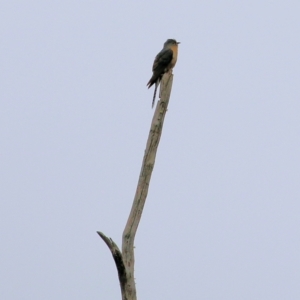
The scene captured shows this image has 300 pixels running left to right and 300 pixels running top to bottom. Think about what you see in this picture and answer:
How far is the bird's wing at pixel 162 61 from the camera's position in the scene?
440 inches

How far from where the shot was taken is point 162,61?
11.3 meters

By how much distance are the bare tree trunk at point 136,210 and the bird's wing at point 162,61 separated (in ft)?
3.77

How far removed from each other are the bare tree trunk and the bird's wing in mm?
1149

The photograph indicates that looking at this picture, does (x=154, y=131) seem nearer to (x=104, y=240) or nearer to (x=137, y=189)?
(x=137, y=189)

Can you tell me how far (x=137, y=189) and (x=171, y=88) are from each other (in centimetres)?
145

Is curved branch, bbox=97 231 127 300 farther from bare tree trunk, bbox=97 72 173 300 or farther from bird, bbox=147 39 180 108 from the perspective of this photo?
bird, bbox=147 39 180 108

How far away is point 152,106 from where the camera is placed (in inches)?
400

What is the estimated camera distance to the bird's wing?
11176 millimetres

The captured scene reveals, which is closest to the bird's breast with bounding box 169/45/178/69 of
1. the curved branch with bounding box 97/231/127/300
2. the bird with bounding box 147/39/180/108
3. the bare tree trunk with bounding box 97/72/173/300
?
the bird with bounding box 147/39/180/108

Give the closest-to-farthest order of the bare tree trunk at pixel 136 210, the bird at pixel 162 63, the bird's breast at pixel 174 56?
1. the bare tree trunk at pixel 136 210
2. the bird at pixel 162 63
3. the bird's breast at pixel 174 56

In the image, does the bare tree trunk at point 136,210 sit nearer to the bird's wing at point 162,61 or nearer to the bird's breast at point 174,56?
the bird's wing at point 162,61

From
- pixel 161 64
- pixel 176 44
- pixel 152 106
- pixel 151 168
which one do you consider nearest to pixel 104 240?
pixel 151 168

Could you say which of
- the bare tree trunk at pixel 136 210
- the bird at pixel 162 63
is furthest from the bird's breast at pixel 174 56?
the bare tree trunk at pixel 136 210

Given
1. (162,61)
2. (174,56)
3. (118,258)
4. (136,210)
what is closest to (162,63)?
(162,61)
